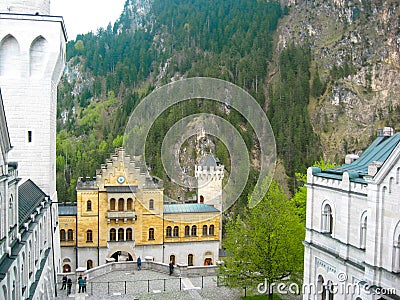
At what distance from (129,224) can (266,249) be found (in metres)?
19.6

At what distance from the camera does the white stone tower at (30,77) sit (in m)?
27.3

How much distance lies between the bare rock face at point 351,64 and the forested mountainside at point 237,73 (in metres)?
0.29

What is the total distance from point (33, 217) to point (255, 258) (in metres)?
11.8

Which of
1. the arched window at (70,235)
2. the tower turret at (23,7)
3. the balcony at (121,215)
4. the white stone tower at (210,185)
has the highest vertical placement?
the tower turret at (23,7)

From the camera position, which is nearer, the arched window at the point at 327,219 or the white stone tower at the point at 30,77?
the arched window at the point at 327,219

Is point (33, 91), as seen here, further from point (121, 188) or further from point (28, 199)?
point (121, 188)

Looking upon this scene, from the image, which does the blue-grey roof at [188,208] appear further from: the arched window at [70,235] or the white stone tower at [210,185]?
the arched window at [70,235]

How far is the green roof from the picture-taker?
61.6 feet

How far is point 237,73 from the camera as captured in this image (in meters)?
122

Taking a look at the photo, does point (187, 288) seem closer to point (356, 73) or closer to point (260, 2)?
point (356, 73)

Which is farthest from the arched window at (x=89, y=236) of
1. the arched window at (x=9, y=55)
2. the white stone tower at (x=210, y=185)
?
the arched window at (x=9, y=55)

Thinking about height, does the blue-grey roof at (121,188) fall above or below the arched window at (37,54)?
below

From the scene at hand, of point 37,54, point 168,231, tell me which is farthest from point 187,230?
point 37,54

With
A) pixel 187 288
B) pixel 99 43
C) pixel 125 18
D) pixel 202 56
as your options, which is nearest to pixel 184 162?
pixel 202 56
